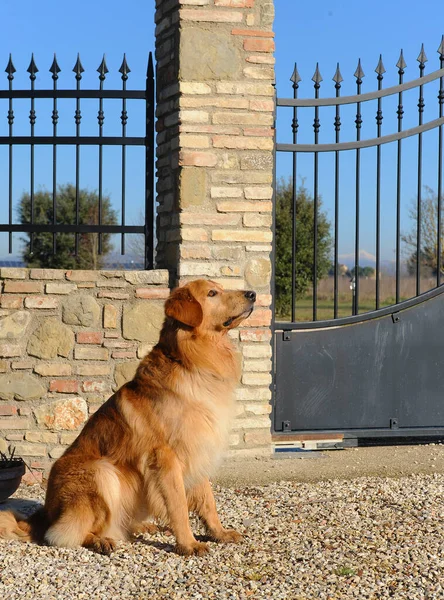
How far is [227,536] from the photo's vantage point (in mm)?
4324

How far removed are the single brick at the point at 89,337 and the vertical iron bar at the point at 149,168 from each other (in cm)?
77

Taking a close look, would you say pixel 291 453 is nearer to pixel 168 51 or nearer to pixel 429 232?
A: pixel 168 51

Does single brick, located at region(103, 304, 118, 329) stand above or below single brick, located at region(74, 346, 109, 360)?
above

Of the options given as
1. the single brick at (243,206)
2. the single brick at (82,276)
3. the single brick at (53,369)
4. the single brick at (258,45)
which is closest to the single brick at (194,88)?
the single brick at (258,45)

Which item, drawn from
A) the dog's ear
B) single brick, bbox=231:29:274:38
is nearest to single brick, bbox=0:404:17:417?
the dog's ear

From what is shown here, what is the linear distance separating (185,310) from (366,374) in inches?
122

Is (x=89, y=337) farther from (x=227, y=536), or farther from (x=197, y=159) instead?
(x=227, y=536)

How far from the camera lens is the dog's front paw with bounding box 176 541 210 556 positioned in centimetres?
404

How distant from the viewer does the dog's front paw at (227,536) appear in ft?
14.1

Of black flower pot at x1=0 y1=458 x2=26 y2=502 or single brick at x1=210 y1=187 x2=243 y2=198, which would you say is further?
single brick at x1=210 y1=187 x2=243 y2=198

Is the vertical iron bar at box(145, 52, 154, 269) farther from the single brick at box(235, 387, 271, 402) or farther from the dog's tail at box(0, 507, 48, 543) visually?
the dog's tail at box(0, 507, 48, 543)

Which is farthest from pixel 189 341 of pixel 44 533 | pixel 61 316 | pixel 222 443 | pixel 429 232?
pixel 429 232

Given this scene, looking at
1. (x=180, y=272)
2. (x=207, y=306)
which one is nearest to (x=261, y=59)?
(x=180, y=272)

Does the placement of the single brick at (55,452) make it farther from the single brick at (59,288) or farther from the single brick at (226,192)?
the single brick at (226,192)
